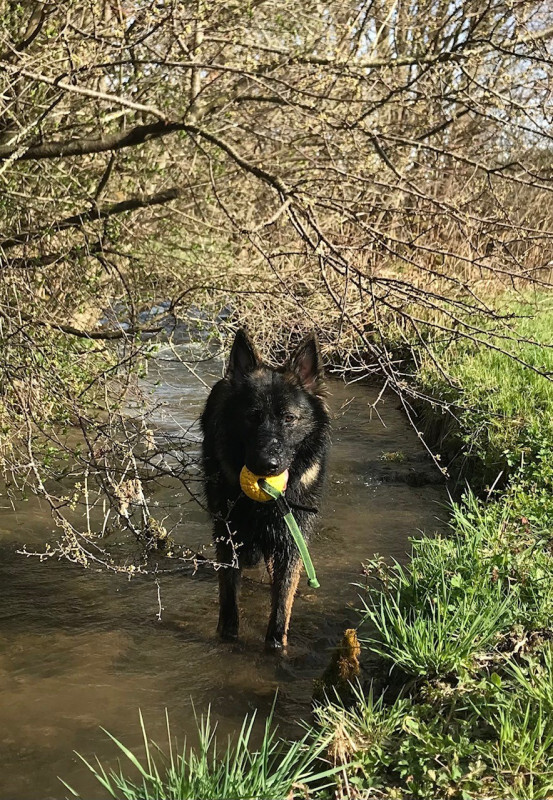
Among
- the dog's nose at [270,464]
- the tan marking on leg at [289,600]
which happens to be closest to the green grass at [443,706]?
the tan marking on leg at [289,600]

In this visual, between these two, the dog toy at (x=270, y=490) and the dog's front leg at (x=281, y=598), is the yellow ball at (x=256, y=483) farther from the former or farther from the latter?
the dog's front leg at (x=281, y=598)

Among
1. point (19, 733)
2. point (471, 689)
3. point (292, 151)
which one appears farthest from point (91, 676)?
point (292, 151)

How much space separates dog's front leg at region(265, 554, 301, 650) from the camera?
4.86 m

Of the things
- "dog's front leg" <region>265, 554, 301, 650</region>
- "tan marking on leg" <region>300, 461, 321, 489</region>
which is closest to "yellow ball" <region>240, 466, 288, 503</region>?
"tan marking on leg" <region>300, 461, 321, 489</region>

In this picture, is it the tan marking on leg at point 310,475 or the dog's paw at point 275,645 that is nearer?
the dog's paw at point 275,645

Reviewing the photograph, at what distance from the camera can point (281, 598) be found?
16.2 ft

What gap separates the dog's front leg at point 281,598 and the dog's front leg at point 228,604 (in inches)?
9.0

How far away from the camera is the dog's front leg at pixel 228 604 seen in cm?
495

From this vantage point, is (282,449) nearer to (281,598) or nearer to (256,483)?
(256,483)

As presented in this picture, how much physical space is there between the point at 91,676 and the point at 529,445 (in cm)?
387

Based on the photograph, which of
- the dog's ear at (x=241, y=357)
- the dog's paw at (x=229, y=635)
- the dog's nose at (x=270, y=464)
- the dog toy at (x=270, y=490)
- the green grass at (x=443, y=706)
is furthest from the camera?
the dog's ear at (x=241, y=357)

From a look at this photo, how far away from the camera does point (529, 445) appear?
6.30m

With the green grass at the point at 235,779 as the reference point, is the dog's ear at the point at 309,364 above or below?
above

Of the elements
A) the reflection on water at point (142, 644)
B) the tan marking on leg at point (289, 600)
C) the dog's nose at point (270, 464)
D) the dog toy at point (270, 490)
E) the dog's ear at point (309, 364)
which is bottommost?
the reflection on water at point (142, 644)
